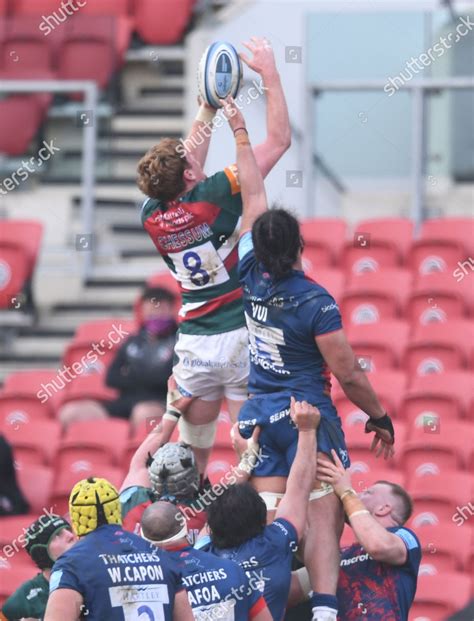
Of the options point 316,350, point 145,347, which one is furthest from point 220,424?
point 316,350

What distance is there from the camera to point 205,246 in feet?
22.0

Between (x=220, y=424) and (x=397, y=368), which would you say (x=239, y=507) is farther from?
(x=397, y=368)

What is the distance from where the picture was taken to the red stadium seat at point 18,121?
13.3m

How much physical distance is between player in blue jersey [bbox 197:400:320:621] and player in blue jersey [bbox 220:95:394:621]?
142 millimetres

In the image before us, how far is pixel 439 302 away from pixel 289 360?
15.6ft

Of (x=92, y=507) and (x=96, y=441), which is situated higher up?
(x=92, y=507)

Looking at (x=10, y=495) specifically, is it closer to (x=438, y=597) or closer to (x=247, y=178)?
(x=438, y=597)

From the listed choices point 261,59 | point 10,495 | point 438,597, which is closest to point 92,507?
point 261,59

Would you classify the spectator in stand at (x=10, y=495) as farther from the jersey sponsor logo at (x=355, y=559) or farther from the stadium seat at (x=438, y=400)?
the jersey sponsor logo at (x=355, y=559)

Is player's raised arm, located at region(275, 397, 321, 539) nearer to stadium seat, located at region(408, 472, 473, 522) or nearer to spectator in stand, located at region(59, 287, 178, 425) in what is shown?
stadium seat, located at region(408, 472, 473, 522)

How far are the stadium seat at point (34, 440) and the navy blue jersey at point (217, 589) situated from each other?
458 cm

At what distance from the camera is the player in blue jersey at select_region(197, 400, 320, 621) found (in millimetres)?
5949

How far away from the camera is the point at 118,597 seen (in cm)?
568

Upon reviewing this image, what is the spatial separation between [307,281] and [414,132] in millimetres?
6098
